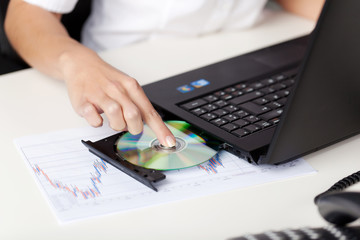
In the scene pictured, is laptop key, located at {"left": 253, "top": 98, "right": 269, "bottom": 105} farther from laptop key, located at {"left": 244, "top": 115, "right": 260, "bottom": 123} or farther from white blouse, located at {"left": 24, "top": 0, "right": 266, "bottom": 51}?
white blouse, located at {"left": 24, "top": 0, "right": 266, "bottom": 51}

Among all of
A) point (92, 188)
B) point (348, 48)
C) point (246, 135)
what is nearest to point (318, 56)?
point (348, 48)

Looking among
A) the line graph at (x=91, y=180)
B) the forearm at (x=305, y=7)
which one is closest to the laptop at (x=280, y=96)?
the line graph at (x=91, y=180)

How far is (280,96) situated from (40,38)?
→ 1.47 ft

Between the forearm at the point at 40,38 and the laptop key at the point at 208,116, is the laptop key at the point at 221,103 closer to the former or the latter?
the laptop key at the point at 208,116

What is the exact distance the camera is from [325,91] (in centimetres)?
62

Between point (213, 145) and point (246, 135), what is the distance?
1.8 inches

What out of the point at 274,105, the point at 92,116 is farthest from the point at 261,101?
the point at 92,116

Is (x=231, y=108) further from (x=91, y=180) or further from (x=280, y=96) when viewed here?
(x=91, y=180)

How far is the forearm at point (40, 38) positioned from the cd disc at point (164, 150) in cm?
22

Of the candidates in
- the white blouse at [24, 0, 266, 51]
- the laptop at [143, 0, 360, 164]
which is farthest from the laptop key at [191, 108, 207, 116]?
the white blouse at [24, 0, 266, 51]

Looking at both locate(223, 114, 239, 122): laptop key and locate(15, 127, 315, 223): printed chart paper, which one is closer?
locate(15, 127, 315, 223): printed chart paper

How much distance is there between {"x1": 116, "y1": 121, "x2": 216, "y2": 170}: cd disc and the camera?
684 millimetres

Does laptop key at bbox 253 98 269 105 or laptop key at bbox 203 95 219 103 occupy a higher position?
laptop key at bbox 253 98 269 105

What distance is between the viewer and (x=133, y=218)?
0.60 m
